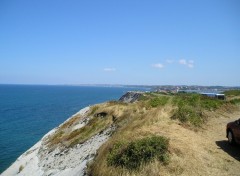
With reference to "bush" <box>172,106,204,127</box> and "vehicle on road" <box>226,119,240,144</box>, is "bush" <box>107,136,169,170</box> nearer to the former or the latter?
"vehicle on road" <box>226,119,240,144</box>

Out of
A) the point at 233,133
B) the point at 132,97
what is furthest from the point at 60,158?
the point at 132,97

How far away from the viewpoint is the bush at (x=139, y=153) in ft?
41.8

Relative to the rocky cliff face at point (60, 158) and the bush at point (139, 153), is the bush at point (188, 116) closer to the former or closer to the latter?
the rocky cliff face at point (60, 158)

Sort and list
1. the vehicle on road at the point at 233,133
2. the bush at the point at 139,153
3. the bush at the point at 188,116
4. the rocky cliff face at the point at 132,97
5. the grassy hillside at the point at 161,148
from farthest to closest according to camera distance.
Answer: the rocky cliff face at the point at 132,97, the bush at the point at 188,116, the vehicle on road at the point at 233,133, the bush at the point at 139,153, the grassy hillside at the point at 161,148

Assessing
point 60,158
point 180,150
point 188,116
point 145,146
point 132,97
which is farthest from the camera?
point 132,97

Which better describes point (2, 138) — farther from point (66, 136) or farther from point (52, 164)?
point (52, 164)

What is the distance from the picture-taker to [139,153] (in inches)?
510

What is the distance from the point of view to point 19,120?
249 ft

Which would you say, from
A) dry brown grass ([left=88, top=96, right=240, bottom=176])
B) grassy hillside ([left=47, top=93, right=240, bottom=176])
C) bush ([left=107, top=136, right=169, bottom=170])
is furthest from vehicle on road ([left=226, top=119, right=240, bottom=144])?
bush ([left=107, top=136, right=169, bottom=170])

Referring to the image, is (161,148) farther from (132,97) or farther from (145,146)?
(132,97)

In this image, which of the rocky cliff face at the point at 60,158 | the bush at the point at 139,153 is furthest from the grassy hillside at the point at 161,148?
the rocky cliff face at the point at 60,158

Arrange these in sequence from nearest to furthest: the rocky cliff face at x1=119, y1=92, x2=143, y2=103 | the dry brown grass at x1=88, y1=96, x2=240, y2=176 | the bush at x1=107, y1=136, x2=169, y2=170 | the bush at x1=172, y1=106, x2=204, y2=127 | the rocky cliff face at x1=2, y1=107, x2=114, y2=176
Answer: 1. the dry brown grass at x1=88, y1=96, x2=240, y2=176
2. the bush at x1=107, y1=136, x2=169, y2=170
3. the bush at x1=172, y1=106, x2=204, y2=127
4. the rocky cliff face at x1=2, y1=107, x2=114, y2=176
5. the rocky cliff face at x1=119, y1=92, x2=143, y2=103

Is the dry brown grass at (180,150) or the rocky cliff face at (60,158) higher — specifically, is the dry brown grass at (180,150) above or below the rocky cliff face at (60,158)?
above

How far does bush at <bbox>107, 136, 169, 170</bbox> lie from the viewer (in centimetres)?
1274
